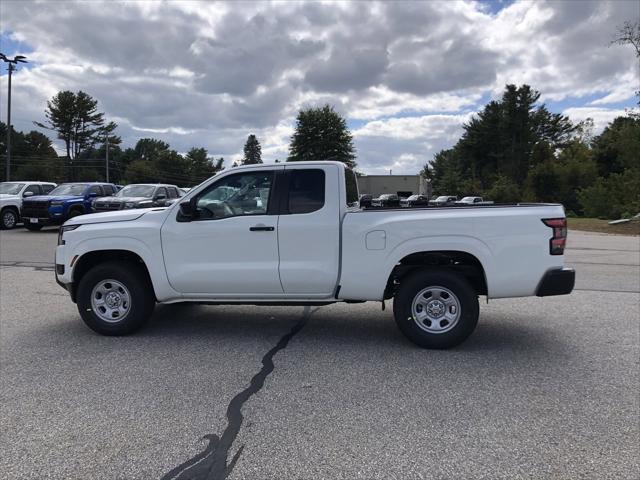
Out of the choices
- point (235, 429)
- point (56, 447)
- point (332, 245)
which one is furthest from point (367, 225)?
point (56, 447)

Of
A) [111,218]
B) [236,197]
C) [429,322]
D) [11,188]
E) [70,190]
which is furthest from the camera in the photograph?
[11,188]

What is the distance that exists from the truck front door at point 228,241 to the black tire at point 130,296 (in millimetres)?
416

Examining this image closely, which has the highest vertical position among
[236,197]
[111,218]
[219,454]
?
[236,197]

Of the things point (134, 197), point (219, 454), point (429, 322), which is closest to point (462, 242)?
point (429, 322)

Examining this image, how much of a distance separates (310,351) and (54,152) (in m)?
101

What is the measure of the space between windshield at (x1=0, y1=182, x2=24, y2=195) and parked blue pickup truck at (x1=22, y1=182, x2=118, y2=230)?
6.76ft

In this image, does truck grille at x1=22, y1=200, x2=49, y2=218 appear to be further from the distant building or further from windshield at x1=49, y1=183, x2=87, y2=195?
the distant building

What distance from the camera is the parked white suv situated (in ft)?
66.2

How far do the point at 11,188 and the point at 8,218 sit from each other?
5.17 feet

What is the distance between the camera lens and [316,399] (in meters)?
4.00

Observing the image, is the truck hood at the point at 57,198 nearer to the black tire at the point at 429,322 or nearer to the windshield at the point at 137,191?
the windshield at the point at 137,191

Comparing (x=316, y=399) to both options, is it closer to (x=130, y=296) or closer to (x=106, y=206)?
(x=130, y=296)

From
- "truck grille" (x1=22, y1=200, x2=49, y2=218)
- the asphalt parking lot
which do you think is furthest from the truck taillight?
"truck grille" (x1=22, y1=200, x2=49, y2=218)

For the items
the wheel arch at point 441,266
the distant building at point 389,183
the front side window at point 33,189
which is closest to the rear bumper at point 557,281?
the wheel arch at point 441,266
